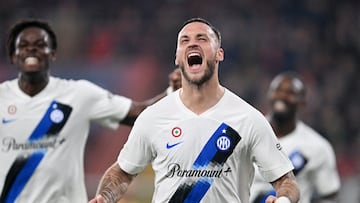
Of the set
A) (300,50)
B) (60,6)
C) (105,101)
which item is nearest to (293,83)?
(105,101)

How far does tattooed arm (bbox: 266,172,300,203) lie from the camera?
19.1 feet

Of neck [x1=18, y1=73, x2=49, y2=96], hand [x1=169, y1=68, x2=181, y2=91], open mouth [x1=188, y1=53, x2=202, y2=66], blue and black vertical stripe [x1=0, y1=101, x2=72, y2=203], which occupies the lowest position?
blue and black vertical stripe [x1=0, y1=101, x2=72, y2=203]

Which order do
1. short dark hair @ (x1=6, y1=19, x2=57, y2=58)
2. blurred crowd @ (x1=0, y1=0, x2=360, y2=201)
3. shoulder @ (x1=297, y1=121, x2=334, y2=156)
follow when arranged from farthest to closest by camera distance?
blurred crowd @ (x1=0, y1=0, x2=360, y2=201), shoulder @ (x1=297, y1=121, x2=334, y2=156), short dark hair @ (x1=6, y1=19, x2=57, y2=58)

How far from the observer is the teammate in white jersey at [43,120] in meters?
7.43

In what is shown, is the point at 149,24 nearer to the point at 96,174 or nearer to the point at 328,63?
the point at 328,63

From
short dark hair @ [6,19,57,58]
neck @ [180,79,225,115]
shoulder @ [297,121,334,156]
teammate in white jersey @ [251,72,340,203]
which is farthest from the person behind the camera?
A: shoulder @ [297,121,334,156]

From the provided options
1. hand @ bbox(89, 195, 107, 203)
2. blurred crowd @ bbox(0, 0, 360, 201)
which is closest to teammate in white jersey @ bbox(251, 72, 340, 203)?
hand @ bbox(89, 195, 107, 203)

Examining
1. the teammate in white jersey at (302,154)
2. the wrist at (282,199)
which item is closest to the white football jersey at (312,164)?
the teammate in white jersey at (302,154)

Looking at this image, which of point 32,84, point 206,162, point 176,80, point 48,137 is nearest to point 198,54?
point 206,162

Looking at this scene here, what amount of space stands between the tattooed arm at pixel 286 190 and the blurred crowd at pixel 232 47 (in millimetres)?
8817

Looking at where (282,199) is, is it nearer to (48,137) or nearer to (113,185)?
(113,185)

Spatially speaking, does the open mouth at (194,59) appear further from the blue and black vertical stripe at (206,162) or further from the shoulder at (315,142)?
the shoulder at (315,142)

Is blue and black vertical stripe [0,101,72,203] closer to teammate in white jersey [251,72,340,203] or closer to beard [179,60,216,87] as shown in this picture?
beard [179,60,216,87]

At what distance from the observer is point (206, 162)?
6.13m
